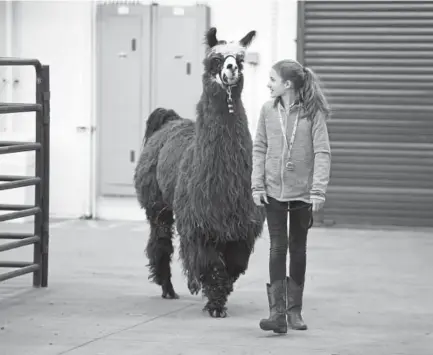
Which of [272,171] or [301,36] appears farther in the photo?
[301,36]

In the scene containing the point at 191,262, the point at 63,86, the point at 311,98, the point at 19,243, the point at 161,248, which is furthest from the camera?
the point at 63,86

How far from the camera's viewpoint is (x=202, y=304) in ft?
27.6

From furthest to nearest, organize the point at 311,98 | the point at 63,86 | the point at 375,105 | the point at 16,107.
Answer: the point at 63,86
the point at 375,105
the point at 16,107
the point at 311,98

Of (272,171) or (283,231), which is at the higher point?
(272,171)

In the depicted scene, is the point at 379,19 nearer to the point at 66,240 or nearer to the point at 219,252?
the point at 66,240

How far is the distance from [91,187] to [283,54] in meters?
2.87

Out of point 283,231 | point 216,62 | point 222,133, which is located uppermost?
point 216,62

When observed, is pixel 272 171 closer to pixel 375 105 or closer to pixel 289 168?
pixel 289 168

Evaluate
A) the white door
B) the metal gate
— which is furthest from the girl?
the white door

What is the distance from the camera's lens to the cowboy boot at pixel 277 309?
7098mm

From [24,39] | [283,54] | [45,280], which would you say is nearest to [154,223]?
[45,280]

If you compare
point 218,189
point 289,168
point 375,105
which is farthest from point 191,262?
point 375,105

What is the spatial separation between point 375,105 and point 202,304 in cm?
570

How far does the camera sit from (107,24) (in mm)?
13852
